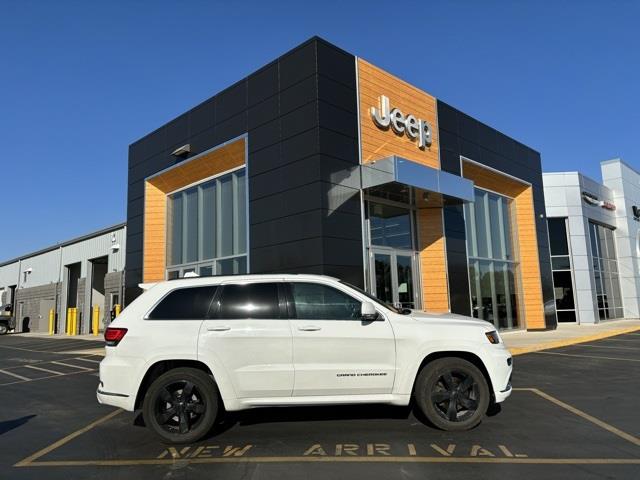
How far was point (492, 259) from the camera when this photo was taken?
2034 centimetres

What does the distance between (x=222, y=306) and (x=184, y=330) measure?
0.51 m

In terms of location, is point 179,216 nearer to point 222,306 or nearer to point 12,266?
point 222,306

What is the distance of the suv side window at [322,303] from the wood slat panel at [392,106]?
8531 mm

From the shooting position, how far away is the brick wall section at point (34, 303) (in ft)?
125

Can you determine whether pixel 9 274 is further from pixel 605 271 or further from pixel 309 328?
pixel 309 328

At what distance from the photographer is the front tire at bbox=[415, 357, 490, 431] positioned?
5.77 meters

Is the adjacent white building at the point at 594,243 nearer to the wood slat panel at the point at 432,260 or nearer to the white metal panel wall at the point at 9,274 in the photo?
the wood slat panel at the point at 432,260

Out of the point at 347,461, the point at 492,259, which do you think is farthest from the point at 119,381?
the point at 492,259

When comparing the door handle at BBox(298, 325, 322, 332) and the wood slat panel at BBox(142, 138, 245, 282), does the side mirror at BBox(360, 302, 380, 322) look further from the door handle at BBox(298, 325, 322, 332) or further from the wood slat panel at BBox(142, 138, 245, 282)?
the wood slat panel at BBox(142, 138, 245, 282)

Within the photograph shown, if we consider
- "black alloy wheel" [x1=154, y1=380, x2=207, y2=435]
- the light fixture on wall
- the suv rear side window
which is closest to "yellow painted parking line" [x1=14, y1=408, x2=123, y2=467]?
"black alloy wheel" [x1=154, y1=380, x2=207, y2=435]

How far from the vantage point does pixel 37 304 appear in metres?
40.2

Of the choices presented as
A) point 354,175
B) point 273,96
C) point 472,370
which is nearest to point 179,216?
point 273,96

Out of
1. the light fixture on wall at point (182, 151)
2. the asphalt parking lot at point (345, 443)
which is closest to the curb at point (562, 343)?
the asphalt parking lot at point (345, 443)

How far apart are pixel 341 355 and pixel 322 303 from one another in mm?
648
